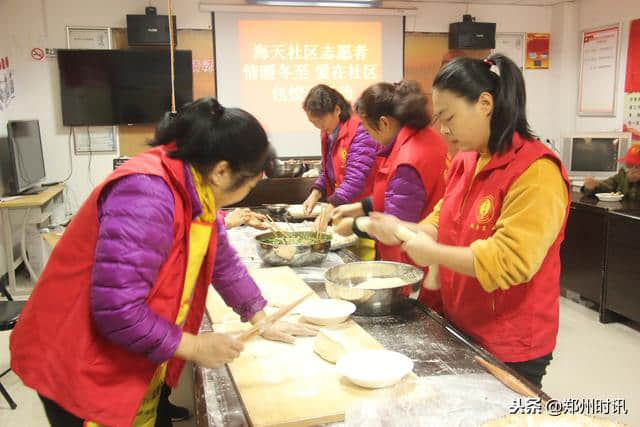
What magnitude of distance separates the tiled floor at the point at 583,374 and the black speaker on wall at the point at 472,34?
3.29m

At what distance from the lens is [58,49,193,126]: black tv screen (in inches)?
207

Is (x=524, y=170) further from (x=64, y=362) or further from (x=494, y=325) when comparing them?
(x=64, y=362)

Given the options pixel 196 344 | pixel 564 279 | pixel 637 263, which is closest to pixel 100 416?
pixel 196 344

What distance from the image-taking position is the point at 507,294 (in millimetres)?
1436

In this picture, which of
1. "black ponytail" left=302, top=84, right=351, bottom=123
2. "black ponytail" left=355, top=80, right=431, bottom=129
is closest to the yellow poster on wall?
"black ponytail" left=302, top=84, right=351, bottom=123

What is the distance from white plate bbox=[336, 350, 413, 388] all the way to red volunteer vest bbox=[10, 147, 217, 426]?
0.41m

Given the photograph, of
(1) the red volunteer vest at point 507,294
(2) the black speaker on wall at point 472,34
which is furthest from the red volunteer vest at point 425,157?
(2) the black speaker on wall at point 472,34

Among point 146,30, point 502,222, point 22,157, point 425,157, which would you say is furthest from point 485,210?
point 146,30

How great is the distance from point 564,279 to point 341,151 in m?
2.06

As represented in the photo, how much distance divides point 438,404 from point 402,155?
1230mm

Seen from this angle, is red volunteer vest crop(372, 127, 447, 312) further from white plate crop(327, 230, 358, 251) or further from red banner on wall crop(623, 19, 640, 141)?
red banner on wall crop(623, 19, 640, 141)

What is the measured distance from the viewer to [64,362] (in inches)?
42.7

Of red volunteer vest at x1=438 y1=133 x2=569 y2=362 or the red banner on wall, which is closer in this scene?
red volunteer vest at x1=438 y1=133 x2=569 y2=362

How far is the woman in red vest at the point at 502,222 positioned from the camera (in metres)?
1.31
